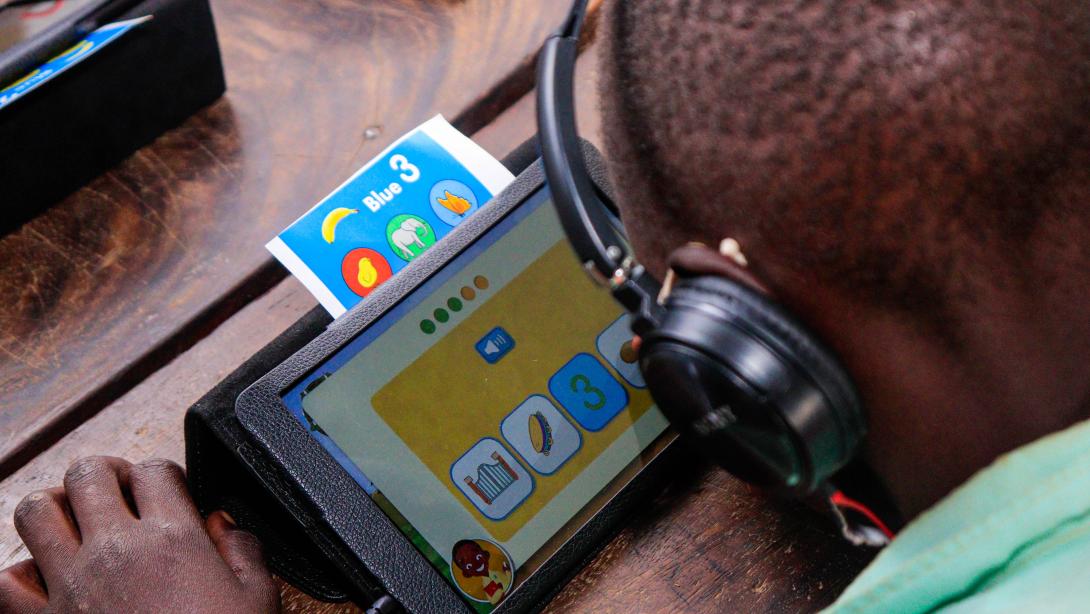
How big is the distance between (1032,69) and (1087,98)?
0.03 m

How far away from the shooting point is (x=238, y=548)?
65 cm

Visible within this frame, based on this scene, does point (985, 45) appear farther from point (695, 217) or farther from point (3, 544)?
point (3, 544)

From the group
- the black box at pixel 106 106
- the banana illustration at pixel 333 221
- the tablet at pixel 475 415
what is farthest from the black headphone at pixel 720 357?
the black box at pixel 106 106

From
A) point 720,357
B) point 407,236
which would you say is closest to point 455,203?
point 407,236

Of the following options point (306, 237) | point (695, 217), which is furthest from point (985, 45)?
point (306, 237)

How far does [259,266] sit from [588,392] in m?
0.30

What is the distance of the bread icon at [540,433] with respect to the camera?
2.24ft

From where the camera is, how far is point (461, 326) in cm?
68

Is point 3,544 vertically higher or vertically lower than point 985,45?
lower

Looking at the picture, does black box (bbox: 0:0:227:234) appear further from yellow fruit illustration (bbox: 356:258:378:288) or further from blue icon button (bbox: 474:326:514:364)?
blue icon button (bbox: 474:326:514:364)

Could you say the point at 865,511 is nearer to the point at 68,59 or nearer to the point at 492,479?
the point at 492,479

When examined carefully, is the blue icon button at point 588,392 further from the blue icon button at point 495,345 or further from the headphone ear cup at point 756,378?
the headphone ear cup at point 756,378

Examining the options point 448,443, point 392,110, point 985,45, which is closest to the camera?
point 985,45

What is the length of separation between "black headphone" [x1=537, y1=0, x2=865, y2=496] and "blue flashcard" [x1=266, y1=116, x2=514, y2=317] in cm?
22
